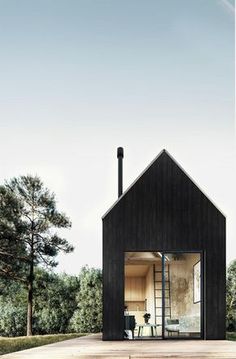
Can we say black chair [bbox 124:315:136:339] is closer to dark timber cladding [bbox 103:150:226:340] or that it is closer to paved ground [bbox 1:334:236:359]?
dark timber cladding [bbox 103:150:226:340]

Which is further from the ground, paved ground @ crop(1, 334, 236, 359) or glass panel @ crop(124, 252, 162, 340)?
glass panel @ crop(124, 252, 162, 340)

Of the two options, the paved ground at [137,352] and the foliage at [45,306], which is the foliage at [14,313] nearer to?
the foliage at [45,306]

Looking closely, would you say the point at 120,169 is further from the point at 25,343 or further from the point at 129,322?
the point at 25,343

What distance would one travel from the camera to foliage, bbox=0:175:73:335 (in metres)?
23.3

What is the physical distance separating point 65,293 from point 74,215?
6.04 meters

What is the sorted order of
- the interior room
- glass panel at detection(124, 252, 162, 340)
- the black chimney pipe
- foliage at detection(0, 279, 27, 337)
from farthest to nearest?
foliage at detection(0, 279, 27, 337) → glass panel at detection(124, 252, 162, 340) → the black chimney pipe → the interior room

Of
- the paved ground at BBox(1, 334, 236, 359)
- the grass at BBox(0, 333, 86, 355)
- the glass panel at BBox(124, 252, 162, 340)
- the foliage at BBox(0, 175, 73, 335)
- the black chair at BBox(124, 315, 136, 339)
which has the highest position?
the foliage at BBox(0, 175, 73, 335)

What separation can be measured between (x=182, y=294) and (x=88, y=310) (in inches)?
591

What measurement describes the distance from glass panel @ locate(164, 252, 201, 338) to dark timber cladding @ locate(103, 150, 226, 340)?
335mm

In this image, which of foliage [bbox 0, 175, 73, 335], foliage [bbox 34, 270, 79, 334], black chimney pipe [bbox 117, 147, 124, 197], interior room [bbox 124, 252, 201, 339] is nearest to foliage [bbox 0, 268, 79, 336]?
foliage [bbox 34, 270, 79, 334]

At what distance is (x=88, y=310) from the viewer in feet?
93.4

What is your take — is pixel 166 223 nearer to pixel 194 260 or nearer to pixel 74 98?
pixel 194 260

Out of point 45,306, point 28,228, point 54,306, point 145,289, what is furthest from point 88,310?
point 145,289

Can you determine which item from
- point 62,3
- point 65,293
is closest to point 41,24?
point 62,3
